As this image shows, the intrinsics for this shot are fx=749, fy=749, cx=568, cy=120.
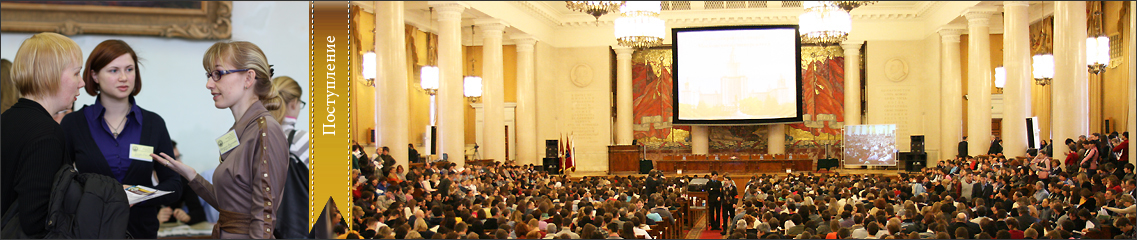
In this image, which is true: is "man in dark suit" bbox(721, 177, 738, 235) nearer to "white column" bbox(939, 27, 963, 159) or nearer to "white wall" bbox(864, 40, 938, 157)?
"white column" bbox(939, 27, 963, 159)

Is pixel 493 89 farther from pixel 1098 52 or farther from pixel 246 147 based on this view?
pixel 246 147

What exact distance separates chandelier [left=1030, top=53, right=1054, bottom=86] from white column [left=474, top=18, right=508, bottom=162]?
1260cm

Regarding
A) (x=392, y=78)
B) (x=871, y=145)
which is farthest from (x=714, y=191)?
(x=871, y=145)

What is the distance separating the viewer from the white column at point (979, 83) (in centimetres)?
1917

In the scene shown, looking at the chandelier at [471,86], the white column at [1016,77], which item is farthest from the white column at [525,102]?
the white column at [1016,77]

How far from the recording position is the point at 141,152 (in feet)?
17.3

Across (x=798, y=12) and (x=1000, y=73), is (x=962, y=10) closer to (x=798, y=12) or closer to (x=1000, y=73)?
(x=1000, y=73)

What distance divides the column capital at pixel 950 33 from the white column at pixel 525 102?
39.4 ft

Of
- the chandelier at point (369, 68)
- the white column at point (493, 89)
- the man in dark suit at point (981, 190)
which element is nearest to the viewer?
the man in dark suit at point (981, 190)

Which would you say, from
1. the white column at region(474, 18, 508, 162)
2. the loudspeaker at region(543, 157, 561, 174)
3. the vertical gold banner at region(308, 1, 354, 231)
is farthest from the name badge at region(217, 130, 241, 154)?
the loudspeaker at region(543, 157, 561, 174)

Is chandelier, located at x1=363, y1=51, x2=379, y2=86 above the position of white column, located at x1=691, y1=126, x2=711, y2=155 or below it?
above

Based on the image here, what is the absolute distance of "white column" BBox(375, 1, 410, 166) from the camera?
1212 centimetres

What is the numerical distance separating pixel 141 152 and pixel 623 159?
60.6 ft

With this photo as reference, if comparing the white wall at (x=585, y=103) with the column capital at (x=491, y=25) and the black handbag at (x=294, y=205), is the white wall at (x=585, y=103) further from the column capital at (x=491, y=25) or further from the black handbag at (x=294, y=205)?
the black handbag at (x=294, y=205)
